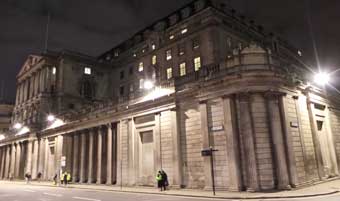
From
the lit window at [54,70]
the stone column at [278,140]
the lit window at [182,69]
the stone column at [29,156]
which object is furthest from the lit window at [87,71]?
the stone column at [278,140]

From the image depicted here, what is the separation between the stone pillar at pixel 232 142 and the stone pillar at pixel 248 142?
1.74 feet

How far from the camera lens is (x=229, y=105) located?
2078 centimetres

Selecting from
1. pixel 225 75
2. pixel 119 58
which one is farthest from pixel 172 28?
→ pixel 225 75

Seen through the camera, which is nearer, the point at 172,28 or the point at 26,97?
the point at 172,28

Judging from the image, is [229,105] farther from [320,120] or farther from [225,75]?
[320,120]

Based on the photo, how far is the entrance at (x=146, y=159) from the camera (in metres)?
27.5

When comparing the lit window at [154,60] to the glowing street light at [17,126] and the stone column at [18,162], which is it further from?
the stone column at [18,162]

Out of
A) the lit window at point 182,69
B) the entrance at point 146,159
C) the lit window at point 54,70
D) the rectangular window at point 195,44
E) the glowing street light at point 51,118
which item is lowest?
the entrance at point 146,159

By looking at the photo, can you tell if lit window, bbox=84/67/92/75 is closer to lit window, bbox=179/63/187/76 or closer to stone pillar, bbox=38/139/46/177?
stone pillar, bbox=38/139/46/177

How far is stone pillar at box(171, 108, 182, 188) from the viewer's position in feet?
77.5

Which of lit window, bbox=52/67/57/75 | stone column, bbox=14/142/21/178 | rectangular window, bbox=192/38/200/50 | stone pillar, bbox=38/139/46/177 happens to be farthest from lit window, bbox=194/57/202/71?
stone column, bbox=14/142/21/178

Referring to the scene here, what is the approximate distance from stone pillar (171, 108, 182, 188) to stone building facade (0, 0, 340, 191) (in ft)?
0.29

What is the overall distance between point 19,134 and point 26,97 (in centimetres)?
993

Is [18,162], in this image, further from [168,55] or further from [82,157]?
[168,55]
